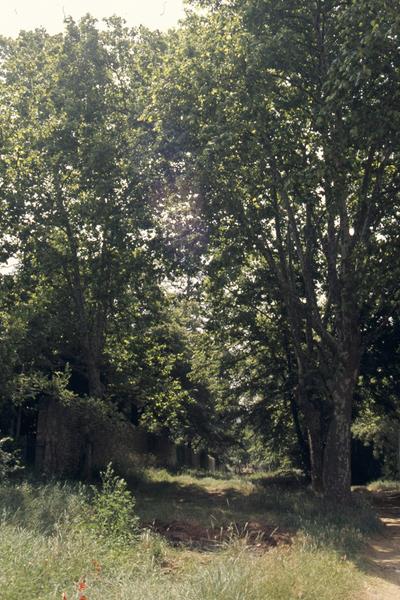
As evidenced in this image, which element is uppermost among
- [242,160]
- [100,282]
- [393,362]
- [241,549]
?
[242,160]

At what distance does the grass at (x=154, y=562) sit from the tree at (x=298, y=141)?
5.38 meters

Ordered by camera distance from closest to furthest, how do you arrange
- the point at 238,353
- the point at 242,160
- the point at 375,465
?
1. the point at 242,160
2. the point at 238,353
3. the point at 375,465

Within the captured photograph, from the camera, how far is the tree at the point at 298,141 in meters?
14.3

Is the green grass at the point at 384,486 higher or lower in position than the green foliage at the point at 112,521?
lower

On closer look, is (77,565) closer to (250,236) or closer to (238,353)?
(250,236)

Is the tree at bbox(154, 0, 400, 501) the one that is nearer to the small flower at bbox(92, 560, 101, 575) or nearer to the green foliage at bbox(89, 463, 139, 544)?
the green foliage at bbox(89, 463, 139, 544)

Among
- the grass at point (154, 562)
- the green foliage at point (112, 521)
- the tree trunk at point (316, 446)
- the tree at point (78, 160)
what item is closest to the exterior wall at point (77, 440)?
the tree at point (78, 160)

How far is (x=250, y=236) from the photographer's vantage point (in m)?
17.6

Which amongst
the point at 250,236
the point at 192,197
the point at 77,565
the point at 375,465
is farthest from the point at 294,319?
the point at 375,465

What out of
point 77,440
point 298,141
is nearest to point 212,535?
point 298,141

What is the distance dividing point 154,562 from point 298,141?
1094cm

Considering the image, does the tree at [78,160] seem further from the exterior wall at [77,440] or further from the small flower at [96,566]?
the small flower at [96,566]

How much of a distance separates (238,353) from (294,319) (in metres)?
8.88

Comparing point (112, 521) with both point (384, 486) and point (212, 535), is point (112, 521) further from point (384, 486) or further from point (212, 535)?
point (384, 486)
